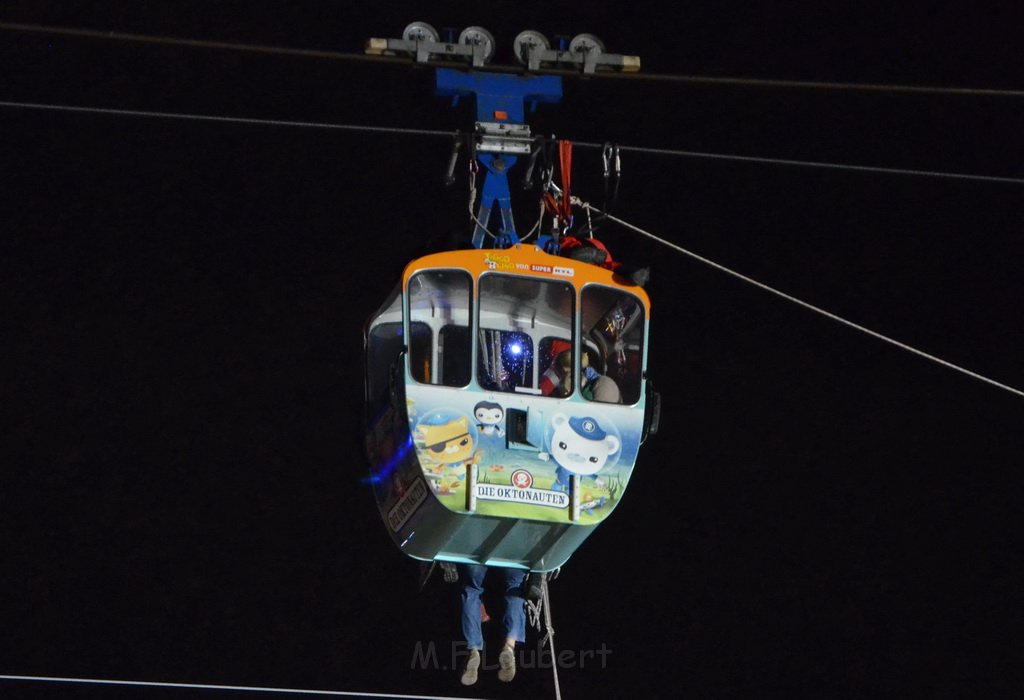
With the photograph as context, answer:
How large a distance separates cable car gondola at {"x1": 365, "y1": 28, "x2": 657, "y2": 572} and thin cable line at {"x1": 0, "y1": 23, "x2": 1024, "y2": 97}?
0.71 metres

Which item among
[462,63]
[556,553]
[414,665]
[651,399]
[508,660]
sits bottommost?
[414,665]

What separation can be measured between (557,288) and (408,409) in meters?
1.05

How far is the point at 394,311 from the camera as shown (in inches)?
463

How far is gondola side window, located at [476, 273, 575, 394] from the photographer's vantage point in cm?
1122

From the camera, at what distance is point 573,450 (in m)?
10.9

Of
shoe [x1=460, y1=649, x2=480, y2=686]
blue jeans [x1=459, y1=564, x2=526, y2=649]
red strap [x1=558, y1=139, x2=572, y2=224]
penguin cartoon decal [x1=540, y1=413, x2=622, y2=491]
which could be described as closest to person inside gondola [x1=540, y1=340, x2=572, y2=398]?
penguin cartoon decal [x1=540, y1=413, x2=622, y2=491]

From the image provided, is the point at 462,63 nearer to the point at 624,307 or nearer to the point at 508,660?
the point at 624,307

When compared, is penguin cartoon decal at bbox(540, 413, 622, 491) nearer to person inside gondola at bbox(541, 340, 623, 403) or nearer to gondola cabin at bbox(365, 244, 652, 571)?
gondola cabin at bbox(365, 244, 652, 571)

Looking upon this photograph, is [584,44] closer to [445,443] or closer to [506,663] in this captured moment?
[445,443]

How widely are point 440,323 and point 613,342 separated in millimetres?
935

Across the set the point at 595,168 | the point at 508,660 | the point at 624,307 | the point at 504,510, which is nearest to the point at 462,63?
the point at 624,307

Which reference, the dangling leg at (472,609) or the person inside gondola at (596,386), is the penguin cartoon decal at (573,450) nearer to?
the person inside gondola at (596,386)

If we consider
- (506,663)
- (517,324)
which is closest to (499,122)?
(517,324)

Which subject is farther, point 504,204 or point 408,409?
point 504,204
